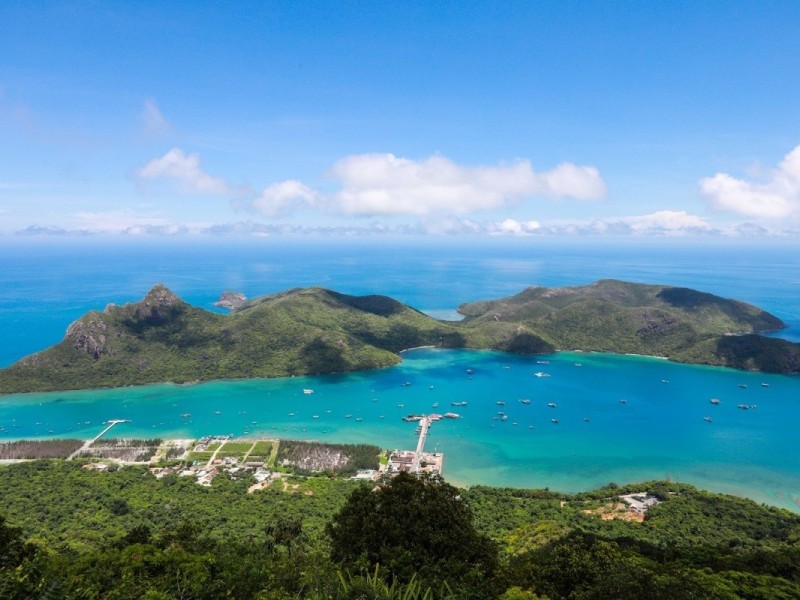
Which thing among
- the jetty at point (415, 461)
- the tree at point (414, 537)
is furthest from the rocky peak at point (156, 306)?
the tree at point (414, 537)

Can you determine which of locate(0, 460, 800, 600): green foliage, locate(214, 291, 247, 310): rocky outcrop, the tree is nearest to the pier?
locate(0, 460, 800, 600): green foliage

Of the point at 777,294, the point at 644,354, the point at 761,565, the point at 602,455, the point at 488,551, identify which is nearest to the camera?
the point at 488,551

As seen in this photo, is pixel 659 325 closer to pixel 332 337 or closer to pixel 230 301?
pixel 332 337

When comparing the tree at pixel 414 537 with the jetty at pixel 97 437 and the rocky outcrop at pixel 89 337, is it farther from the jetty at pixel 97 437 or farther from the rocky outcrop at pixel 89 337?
the rocky outcrop at pixel 89 337

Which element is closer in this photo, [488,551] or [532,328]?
[488,551]

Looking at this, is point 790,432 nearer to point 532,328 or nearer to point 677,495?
point 677,495

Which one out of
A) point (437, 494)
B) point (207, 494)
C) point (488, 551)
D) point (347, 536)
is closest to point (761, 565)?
point (488, 551)

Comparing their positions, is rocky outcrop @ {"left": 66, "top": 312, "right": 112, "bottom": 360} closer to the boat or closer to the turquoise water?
the turquoise water
